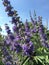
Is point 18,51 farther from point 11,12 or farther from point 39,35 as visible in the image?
point 39,35

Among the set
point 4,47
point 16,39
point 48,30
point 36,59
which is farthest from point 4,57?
point 48,30

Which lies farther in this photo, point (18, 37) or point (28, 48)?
point (18, 37)

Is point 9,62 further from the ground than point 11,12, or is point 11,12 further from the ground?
point 11,12

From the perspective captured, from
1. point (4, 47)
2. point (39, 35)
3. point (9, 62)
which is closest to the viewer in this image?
point (9, 62)

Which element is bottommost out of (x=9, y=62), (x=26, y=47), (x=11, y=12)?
(x=9, y=62)

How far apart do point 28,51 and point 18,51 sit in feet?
0.95

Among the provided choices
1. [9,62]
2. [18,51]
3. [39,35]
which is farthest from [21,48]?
[39,35]

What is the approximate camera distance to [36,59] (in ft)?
18.7

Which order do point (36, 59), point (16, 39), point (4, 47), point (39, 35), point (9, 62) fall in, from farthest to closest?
point (39, 35) < point (4, 47) < point (9, 62) < point (16, 39) < point (36, 59)

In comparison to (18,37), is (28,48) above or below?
below

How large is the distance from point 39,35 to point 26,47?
7.71 ft

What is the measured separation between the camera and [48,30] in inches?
366

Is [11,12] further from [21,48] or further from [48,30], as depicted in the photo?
[48,30]

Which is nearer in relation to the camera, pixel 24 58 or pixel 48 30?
pixel 24 58
